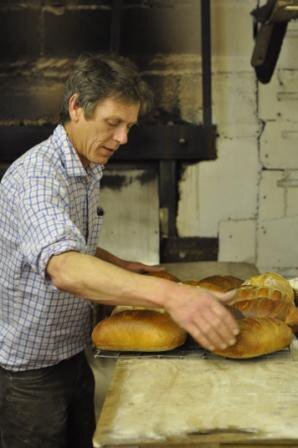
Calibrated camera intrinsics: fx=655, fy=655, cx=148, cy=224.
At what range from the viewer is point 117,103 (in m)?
1.79

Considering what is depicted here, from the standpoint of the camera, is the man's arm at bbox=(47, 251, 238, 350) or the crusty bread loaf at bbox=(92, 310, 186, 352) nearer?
the man's arm at bbox=(47, 251, 238, 350)

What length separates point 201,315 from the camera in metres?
1.48

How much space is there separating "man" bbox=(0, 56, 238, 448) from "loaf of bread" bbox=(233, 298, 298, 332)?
34 cm

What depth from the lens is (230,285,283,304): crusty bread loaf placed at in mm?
2074

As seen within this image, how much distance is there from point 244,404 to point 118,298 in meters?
0.37

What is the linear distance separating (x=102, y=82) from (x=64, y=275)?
57 cm

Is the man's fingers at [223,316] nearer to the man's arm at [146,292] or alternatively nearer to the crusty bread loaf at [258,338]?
the man's arm at [146,292]

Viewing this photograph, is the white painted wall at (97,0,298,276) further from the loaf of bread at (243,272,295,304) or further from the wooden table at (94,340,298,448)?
the wooden table at (94,340,298,448)

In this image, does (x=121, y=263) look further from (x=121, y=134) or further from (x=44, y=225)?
(x=44, y=225)

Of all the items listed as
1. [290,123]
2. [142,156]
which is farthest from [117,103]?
[290,123]

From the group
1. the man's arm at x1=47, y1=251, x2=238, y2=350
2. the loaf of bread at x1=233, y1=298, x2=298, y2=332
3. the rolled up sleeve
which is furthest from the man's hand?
the loaf of bread at x1=233, y1=298, x2=298, y2=332

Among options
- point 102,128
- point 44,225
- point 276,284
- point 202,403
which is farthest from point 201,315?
point 276,284

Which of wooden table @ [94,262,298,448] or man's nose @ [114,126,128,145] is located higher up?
man's nose @ [114,126,128,145]

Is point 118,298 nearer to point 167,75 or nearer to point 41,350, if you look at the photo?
point 41,350
